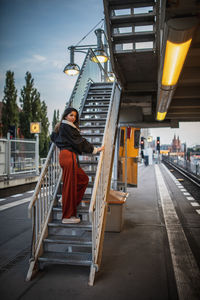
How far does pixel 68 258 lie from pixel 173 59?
349cm

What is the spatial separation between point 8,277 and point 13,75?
35.7 metres

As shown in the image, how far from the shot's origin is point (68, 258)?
356 centimetres

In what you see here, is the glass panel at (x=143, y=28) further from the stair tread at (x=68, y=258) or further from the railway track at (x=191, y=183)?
the railway track at (x=191, y=183)

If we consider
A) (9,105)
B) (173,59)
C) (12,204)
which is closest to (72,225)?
(173,59)

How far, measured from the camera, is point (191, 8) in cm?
287

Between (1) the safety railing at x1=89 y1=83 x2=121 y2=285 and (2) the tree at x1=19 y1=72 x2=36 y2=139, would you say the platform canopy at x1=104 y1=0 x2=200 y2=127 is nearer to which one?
(1) the safety railing at x1=89 y1=83 x2=121 y2=285

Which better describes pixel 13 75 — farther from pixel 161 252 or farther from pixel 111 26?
pixel 161 252

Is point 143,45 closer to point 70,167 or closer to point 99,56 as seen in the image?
point 70,167

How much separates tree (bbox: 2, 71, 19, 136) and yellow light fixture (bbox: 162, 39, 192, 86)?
30.8 metres

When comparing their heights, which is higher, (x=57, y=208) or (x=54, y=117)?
(x=54, y=117)

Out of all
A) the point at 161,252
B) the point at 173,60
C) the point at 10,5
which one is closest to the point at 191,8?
the point at 173,60

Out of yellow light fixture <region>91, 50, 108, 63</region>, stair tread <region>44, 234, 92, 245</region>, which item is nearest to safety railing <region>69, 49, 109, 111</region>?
yellow light fixture <region>91, 50, 108, 63</region>

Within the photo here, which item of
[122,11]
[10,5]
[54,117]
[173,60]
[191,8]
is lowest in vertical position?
[173,60]

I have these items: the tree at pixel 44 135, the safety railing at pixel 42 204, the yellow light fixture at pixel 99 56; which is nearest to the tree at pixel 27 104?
the tree at pixel 44 135
